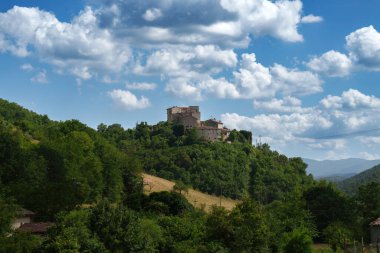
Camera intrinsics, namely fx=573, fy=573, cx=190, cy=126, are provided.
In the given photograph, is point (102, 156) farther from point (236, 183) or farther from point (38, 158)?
point (236, 183)

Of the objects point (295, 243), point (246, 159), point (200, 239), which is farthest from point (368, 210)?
point (246, 159)

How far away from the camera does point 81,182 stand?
66.7 meters

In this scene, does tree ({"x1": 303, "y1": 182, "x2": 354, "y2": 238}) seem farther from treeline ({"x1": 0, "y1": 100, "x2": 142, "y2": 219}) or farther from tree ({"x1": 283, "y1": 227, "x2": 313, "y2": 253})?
treeline ({"x1": 0, "y1": 100, "x2": 142, "y2": 219})

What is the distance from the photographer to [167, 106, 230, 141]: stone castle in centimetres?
17200

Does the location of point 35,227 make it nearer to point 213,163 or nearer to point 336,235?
point 336,235

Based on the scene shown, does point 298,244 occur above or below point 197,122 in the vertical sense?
below

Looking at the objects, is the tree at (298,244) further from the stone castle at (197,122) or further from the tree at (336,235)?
the stone castle at (197,122)

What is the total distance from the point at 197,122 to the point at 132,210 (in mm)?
132981

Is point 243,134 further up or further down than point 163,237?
further up

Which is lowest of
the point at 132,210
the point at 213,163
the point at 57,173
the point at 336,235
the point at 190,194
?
the point at 336,235

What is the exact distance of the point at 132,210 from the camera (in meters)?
47.8

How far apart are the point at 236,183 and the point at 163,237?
93029 mm

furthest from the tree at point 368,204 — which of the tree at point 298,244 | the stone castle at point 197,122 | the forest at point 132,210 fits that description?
the stone castle at point 197,122

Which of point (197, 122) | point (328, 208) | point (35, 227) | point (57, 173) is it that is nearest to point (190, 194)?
point (328, 208)
